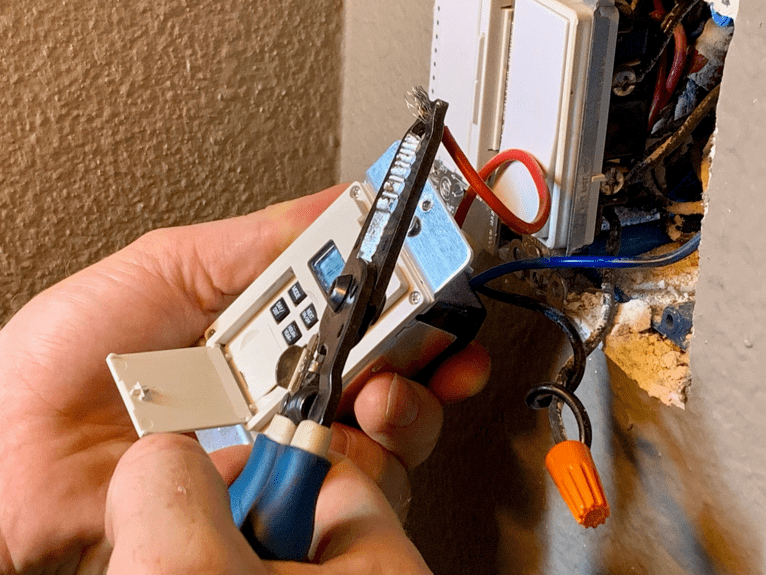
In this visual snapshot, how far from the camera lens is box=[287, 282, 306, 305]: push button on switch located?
547mm

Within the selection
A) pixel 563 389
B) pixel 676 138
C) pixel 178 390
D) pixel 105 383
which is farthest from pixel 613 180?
pixel 105 383

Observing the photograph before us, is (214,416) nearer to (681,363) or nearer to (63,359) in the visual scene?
(63,359)

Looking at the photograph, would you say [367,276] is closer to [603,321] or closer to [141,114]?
[603,321]

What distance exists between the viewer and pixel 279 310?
22.1 inches

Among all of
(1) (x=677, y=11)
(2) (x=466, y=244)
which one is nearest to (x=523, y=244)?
(2) (x=466, y=244)

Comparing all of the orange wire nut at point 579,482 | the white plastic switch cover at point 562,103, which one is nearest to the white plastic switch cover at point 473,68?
the white plastic switch cover at point 562,103

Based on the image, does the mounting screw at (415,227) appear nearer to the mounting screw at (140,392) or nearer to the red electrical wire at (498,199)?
the red electrical wire at (498,199)

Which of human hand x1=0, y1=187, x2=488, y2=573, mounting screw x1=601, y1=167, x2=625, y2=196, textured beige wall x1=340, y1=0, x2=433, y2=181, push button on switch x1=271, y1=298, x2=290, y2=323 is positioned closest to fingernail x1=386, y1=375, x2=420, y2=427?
human hand x1=0, y1=187, x2=488, y2=573

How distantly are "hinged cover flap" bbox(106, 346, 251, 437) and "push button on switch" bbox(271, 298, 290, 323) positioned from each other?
6cm

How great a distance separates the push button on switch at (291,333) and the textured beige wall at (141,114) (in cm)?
32

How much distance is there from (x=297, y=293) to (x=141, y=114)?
329mm

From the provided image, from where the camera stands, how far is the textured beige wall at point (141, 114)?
0.69m

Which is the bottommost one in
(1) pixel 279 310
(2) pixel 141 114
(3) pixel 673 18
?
(1) pixel 279 310

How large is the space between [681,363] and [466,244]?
0.16 m
